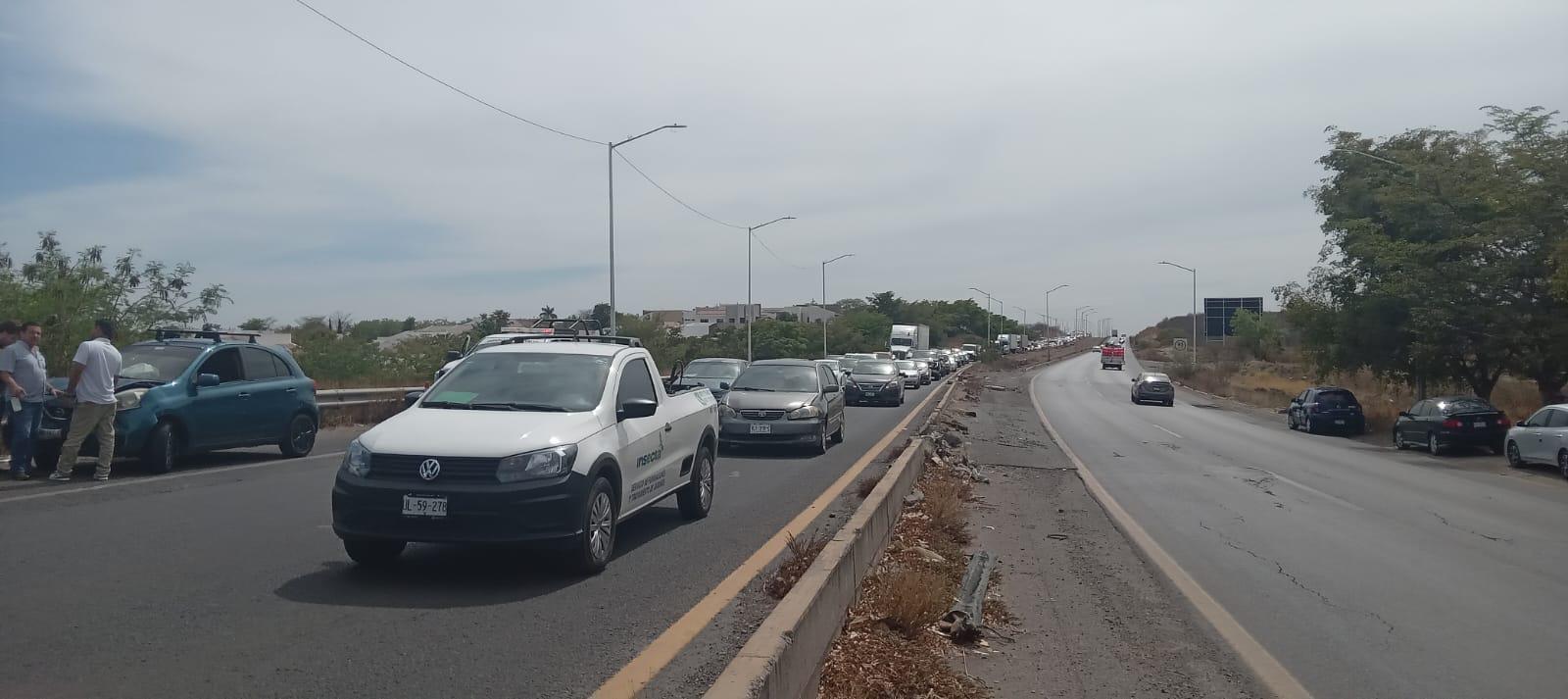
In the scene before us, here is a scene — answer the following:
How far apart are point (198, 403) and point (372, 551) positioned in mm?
7041

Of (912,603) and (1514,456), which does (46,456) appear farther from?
(1514,456)

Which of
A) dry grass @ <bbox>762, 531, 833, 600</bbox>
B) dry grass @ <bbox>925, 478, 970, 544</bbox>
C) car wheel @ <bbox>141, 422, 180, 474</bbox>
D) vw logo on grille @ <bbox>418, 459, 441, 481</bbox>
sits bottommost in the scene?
dry grass @ <bbox>925, 478, 970, 544</bbox>

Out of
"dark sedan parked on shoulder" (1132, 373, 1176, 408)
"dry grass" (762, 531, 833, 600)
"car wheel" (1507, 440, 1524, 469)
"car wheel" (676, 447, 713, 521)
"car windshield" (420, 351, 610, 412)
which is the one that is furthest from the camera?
"dark sedan parked on shoulder" (1132, 373, 1176, 408)

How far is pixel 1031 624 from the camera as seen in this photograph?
24.1 ft

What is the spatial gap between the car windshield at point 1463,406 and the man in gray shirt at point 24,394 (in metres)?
26.6

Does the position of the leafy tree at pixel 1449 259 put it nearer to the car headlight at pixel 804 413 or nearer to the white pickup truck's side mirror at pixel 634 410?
the car headlight at pixel 804 413

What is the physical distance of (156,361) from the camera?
1350 cm

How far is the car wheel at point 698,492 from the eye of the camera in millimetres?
10422

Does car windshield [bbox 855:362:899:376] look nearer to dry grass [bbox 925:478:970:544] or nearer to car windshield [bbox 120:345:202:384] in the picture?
dry grass [bbox 925:478:970:544]

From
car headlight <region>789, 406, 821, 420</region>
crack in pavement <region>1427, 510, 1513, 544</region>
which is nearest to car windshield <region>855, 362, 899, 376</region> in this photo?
car headlight <region>789, 406, 821, 420</region>

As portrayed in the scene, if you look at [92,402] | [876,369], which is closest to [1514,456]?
[876,369]

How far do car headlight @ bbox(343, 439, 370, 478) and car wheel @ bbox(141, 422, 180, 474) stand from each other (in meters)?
6.79

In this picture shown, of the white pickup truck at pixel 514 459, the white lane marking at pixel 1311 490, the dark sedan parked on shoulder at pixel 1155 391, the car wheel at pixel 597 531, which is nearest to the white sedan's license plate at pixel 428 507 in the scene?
the white pickup truck at pixel 514 459

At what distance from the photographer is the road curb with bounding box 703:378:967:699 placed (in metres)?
4.33
